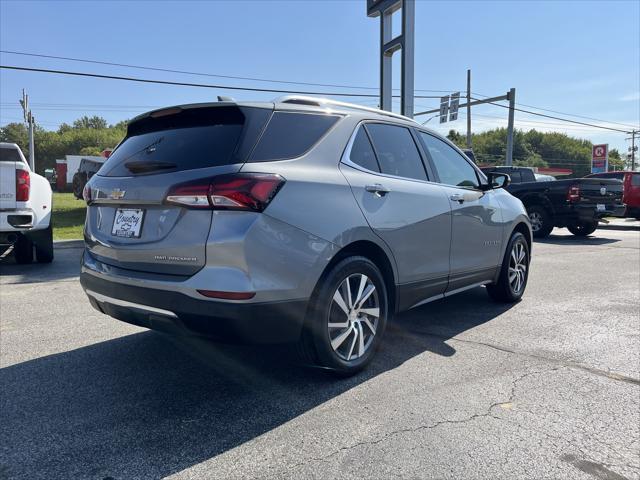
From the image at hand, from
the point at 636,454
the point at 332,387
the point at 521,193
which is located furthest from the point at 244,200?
Result: the point at 521,193

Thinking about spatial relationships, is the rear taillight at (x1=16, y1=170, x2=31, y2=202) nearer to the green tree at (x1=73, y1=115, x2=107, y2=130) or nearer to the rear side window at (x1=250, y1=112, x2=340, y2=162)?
the rear side window at (x1=250, y1=112, x2=340, y2=162)

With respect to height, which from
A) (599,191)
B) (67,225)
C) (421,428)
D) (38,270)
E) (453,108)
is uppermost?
(453,108)

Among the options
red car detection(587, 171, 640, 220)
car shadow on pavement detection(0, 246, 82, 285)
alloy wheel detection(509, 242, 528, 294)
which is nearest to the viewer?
alloy wheel detection(509, 242, 528, 294)

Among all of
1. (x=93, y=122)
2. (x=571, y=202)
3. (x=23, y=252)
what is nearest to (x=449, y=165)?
(x=23, y=252)

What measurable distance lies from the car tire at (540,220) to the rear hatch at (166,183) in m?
11.4

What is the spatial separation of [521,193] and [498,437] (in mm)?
11772

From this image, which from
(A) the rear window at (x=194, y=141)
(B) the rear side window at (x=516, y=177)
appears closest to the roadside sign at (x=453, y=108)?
(B) the rear side window at (x=516, y=177)

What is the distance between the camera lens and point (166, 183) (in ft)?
9.34

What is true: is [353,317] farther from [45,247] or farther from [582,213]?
[582,213]

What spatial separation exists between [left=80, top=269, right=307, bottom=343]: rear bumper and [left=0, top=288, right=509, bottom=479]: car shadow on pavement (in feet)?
1.52

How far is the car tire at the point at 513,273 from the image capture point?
5.32 meters

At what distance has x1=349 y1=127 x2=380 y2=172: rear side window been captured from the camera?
3.46 metres

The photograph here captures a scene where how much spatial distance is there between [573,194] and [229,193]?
465 inches

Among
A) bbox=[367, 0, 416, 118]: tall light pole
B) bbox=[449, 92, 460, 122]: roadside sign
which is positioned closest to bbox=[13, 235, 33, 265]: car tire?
bbox=[367, 0, 416, 118]: tall light pole
